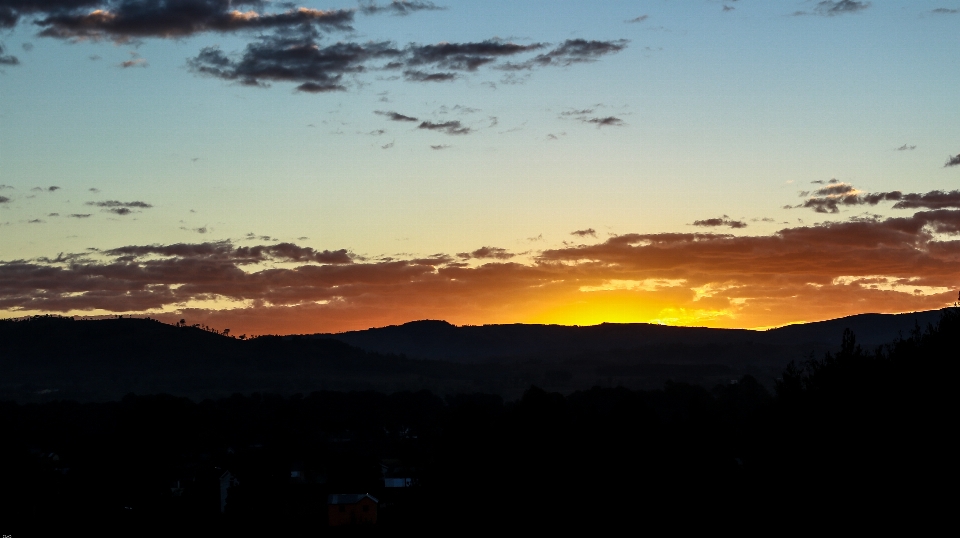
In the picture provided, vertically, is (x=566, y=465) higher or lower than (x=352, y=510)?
higher

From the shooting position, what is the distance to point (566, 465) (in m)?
57.5

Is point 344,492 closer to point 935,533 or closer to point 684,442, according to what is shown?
point 684,442

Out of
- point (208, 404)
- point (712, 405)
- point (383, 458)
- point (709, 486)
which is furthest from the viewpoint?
point (208, 404)

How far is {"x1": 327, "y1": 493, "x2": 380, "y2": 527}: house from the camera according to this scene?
2744 inches

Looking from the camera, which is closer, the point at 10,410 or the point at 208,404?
the point at 10,410

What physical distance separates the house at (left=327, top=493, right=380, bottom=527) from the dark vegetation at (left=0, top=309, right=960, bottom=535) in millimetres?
1225

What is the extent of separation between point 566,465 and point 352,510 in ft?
64.2

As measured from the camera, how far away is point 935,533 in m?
31.0

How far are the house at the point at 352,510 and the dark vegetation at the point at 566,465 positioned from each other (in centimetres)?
123

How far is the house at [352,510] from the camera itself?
69688 mm

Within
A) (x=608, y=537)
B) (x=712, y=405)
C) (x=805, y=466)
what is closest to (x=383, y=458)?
(x=712, y=405)

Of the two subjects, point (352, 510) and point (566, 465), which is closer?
point (566, 465)

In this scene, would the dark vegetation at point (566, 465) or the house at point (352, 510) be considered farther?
the house at point (352, 510)

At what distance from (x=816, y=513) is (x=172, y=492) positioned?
61276mm
